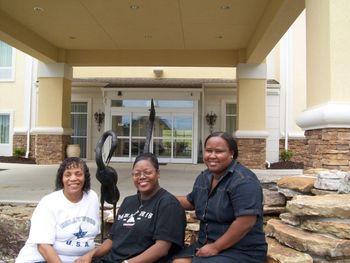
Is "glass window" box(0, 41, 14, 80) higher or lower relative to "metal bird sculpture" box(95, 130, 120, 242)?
higher

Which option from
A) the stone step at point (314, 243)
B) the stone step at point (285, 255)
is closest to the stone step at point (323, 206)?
the stone step at point (314, 243)

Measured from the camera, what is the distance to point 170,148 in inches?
621

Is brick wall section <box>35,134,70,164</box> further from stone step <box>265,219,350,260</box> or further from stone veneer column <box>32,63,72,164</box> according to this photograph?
stone step <box>265,219,350,260</box>

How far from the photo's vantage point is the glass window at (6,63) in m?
16.3

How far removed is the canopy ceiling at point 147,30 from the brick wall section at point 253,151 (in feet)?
7.81

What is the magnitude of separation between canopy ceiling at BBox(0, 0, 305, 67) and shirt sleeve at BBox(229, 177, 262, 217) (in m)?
5.30

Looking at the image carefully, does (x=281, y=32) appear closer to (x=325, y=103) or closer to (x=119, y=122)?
(x=325, y=103)

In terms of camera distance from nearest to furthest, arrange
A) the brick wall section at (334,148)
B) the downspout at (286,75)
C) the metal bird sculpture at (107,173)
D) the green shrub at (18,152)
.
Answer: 1. the metal bird sculpture at (107,173)
2. the brick wall section at (334,148)
3. the downspout at (286,75)
4. the green shrub at (18,152)

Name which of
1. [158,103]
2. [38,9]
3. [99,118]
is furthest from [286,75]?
[38,9]

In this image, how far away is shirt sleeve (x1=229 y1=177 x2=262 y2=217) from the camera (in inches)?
97.5

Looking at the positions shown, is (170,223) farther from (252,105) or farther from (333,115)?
(252,105)

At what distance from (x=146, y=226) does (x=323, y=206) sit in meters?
1.38

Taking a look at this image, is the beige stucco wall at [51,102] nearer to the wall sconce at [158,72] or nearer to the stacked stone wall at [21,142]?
the stacked stone wall at [21,142]

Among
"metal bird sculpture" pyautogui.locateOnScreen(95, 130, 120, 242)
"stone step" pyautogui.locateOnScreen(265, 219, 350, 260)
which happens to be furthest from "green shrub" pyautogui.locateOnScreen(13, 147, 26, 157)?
"stone step" pyautogui.locateOnScreen(265, 219, 350, 260)
